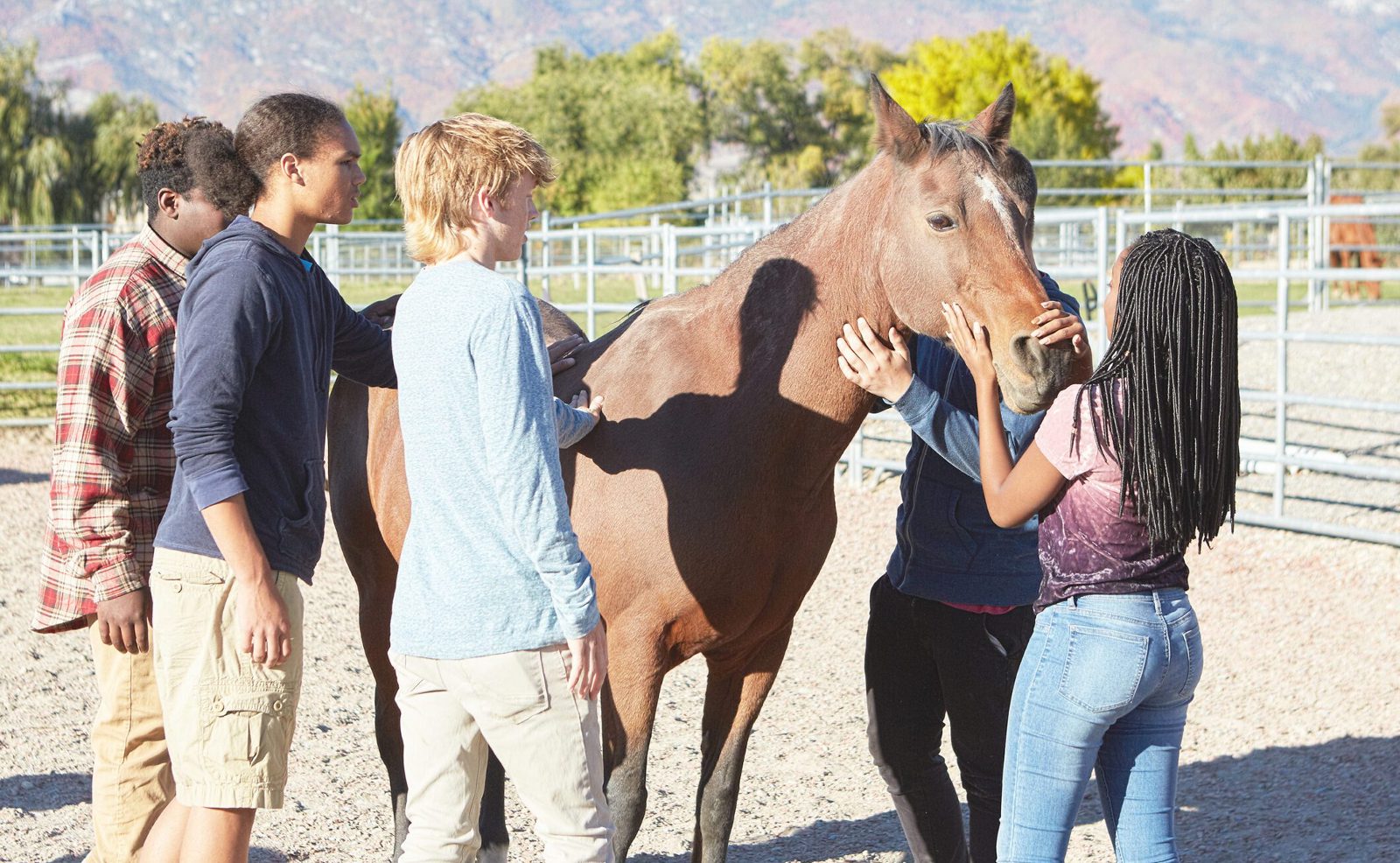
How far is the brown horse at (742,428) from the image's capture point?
90.4 inches

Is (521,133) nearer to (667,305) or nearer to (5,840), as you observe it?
(667,305)

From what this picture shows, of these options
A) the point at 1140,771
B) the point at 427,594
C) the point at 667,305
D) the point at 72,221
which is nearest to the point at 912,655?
the point at 1140,771

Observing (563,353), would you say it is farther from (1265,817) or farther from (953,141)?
(1265,817)

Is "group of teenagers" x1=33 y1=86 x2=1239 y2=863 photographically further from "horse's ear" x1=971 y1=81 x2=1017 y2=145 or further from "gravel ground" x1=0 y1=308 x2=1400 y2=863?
"gravel ground" x1=0 y1=308 x2=1400 y2=863

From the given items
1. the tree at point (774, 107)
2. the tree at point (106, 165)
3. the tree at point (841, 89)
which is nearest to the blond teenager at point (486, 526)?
the tree at point (106, 165)

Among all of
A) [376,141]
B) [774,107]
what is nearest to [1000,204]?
[376,141]

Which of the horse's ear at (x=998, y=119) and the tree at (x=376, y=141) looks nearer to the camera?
the horse's ear at (x=998, y=119)

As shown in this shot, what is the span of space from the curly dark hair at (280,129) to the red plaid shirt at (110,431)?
38 cm

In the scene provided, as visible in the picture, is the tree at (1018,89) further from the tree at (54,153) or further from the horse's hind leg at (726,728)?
the horse's hind leg at (726,728)

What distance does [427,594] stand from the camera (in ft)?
6.37

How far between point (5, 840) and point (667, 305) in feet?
7.63

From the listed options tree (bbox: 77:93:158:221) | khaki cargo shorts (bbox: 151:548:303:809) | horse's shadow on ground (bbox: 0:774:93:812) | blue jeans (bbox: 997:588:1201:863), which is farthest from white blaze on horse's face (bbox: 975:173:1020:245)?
tree (bbox: 77:93:158:221)

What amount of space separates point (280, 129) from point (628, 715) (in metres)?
1.28

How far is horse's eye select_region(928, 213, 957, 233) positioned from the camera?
2.20 metres
